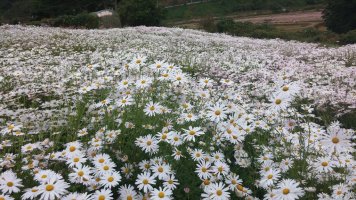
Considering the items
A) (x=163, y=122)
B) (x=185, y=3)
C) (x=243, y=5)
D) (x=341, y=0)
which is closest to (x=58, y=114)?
(x=163, y=122)

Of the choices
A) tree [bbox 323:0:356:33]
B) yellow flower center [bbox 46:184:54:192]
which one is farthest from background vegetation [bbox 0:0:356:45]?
yellow flower center [bbox 46:184:54:192]

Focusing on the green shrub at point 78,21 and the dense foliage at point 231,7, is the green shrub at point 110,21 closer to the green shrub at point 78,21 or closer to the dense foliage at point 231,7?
the green shrub at point 78,21

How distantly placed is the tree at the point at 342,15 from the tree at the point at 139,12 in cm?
1705

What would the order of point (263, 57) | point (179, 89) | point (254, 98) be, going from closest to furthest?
point (179, 89), point (254, 98), point (263, 57)

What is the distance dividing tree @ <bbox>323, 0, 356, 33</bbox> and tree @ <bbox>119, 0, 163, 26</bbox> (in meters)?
17.0

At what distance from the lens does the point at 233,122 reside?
11.1 ft

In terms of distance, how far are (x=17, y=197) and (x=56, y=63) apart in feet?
19.2

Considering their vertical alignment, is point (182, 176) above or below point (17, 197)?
below

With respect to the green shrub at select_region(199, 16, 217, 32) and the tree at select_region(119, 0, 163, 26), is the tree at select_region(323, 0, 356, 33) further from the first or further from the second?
the tree at select_region(119, 0, 163, 26)

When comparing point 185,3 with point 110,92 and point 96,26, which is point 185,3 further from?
point 110,92

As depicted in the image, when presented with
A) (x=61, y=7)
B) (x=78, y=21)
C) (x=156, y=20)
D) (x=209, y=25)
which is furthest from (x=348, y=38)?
(x=61, y=7)

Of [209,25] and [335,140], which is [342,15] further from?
[335,140]

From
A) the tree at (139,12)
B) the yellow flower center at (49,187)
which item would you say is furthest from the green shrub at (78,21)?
the yellow flower center at (49,187)

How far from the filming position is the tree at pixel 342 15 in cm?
3058
